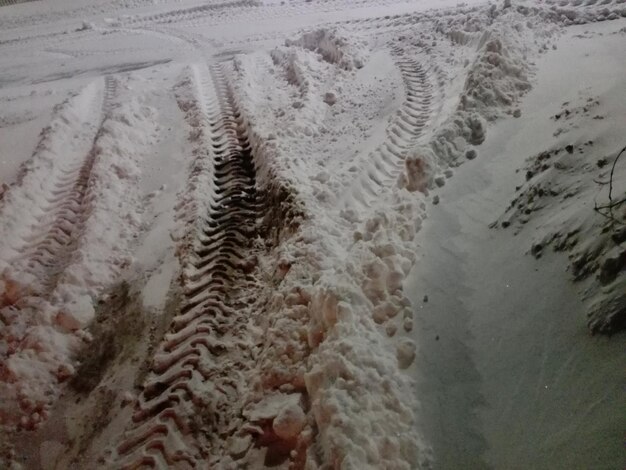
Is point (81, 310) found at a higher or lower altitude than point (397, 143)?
lower

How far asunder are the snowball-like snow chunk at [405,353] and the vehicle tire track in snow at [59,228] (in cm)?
285

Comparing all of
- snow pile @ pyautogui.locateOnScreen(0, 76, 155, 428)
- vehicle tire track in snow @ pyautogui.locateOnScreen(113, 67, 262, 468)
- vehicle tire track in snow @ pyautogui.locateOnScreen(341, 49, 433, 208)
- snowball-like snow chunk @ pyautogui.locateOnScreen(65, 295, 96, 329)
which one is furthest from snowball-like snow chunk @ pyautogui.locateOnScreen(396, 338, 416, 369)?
snowball-like snow chunk @ pyautogui.locateOnScreen(65, 295, 96, 329)

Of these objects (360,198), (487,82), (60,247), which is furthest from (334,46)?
(60,247)

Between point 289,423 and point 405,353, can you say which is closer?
point 289,423

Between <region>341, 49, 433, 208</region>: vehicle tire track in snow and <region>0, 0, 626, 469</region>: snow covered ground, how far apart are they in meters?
0.03

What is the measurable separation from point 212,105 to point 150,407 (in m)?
4.26

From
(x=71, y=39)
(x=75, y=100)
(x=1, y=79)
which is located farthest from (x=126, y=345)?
(x=71, y=39)

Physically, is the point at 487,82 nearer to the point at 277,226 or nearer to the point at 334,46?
the point at 277,226

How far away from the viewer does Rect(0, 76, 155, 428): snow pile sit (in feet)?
9.91

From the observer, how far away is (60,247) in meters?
4.01

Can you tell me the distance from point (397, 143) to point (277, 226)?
58.6 inches

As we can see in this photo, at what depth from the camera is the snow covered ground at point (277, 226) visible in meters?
2.34

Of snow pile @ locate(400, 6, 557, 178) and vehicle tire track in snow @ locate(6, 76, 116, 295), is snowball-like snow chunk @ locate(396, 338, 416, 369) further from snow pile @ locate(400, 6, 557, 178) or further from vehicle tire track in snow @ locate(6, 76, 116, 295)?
vehicle tire track in snow @ locate(6, 76, 116, 295)

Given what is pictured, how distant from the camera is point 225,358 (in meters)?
2.94
